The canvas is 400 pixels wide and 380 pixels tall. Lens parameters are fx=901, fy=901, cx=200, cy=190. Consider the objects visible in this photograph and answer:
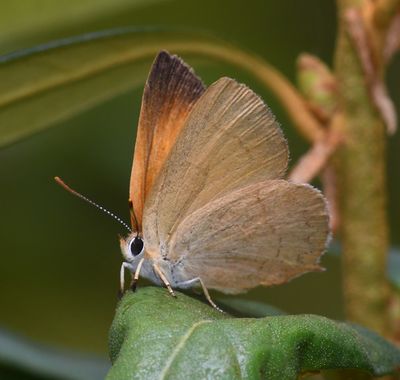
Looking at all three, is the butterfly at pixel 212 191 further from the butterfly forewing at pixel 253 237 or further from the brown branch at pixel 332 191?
the brown branch at pixel 332 191

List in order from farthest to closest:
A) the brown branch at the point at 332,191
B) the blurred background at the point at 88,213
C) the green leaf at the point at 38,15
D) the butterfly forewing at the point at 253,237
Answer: the blurred background at the point at 88,213
the green leaf at the point at 38,15
the brown branch at the point at 332,191
the butterfly forewing at the point at 253,237

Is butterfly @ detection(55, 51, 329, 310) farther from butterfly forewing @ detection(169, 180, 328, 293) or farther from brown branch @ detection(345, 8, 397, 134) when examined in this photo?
brown branch @ detection(345, 8, 397, 134)

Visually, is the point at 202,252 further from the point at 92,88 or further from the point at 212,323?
the point at 212,323

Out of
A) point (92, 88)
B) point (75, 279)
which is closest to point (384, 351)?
point (92, 88)

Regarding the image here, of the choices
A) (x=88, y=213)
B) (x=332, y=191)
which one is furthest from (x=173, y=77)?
(x=88, y=213)

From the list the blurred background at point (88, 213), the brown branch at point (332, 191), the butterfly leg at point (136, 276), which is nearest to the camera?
the butterfly leg at point (136, 276)

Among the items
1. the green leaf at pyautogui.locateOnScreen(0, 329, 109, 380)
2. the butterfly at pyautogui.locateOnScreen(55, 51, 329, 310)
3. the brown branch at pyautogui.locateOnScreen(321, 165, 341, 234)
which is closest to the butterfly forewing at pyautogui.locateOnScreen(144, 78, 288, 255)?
the butterfly at pyautogui.locateOnScreen(55, 51, 329, 310)

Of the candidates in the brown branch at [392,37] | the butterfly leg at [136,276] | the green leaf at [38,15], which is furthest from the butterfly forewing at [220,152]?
the green leaf at [38,15]
